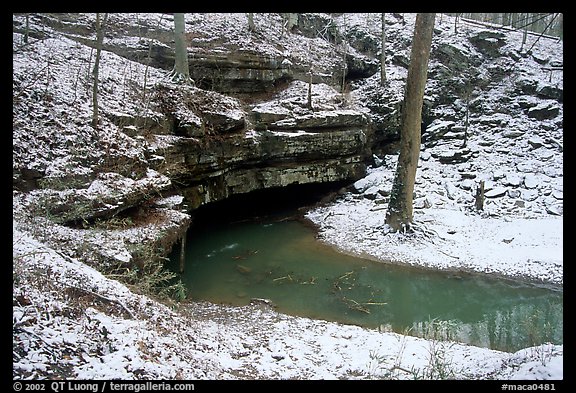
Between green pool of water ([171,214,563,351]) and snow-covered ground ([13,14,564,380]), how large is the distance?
2.34 ft

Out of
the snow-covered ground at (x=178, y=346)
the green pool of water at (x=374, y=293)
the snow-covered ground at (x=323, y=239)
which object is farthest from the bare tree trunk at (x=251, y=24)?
the snow-covered ground at (x=178, y=346)

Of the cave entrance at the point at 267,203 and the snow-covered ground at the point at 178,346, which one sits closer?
the snow-covered ground at the point at 178,346

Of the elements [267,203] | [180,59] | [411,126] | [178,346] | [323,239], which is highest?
[180,59]

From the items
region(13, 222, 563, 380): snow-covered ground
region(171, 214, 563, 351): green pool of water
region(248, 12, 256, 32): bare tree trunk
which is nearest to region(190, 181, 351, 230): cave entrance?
region(171, 214, 563, 351): green pool of water

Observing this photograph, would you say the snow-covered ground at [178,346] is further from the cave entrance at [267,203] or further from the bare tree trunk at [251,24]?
the bare tree trunk at [251,24]

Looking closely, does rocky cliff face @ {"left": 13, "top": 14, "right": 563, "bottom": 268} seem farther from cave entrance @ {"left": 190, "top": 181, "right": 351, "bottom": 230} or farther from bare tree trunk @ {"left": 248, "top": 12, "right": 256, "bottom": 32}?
cave entrance @ {"left": 190, "top": 181, "right": 351, "bottom": 230}

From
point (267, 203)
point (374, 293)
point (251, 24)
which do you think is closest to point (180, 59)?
point (267, 203)

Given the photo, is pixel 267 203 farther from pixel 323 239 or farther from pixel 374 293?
pixel 374 293

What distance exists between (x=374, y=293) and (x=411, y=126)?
5.29 metres

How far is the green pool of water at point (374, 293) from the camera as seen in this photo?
8016 millimetres

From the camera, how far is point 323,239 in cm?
1309

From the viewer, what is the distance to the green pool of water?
802 centimetres

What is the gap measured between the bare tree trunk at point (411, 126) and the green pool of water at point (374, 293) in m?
2.09
